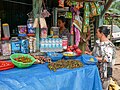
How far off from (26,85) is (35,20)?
1230 mm

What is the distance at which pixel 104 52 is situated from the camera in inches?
154

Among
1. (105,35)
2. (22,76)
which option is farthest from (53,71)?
(105,35)

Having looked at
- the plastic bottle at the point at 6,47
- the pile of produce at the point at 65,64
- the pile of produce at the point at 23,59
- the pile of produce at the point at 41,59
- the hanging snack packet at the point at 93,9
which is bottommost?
the pile of produce at the point at 65,64

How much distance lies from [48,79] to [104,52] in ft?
4.61

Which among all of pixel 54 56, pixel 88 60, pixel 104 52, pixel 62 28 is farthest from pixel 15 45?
pixel 104 52

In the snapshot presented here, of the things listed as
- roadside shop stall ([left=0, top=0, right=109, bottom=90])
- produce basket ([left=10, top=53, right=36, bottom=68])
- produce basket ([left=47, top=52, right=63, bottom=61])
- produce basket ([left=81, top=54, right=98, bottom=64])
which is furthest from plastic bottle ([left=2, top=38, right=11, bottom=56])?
produce basket ([left=81, top=54, right=98, bottom=64])

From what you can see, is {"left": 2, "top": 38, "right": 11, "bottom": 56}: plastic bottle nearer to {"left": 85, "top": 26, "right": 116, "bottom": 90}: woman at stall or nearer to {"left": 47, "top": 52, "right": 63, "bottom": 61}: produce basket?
{"left": 47, "top": 52, "right": 63, "bottom": 61}: produce basket

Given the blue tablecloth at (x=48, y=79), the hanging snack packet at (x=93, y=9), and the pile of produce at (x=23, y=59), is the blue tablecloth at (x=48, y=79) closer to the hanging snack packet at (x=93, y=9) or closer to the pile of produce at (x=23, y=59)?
the pile of produce at (x=23, y=59)

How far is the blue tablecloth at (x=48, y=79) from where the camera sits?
113 inches

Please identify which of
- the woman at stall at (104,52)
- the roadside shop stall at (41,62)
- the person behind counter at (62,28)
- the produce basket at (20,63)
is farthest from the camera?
the person behind counter at (62,28)

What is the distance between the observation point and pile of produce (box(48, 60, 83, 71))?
3.33 metres

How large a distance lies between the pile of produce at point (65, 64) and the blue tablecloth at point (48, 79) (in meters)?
0.08

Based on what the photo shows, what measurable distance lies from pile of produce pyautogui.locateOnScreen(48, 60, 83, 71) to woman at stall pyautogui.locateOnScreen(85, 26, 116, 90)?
0.64 metres

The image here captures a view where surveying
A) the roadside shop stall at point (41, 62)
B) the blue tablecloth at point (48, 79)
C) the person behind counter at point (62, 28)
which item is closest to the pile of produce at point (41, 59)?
the roadside shop stall at point (41, 62)
